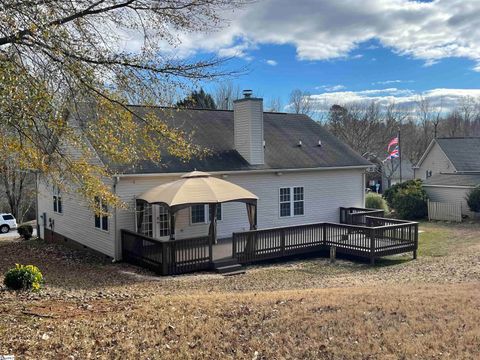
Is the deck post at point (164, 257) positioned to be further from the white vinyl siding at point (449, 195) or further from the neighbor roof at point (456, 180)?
the neighbor roof at point (456, 180)

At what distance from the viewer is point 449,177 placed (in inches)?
1143

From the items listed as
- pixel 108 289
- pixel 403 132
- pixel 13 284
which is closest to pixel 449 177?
pixel 108 289

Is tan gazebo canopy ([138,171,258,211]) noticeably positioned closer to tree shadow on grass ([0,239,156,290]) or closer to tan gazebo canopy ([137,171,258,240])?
tan gazebo canopy ([137,171,258,240])

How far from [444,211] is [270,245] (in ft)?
50.9

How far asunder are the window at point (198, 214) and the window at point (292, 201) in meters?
3.81

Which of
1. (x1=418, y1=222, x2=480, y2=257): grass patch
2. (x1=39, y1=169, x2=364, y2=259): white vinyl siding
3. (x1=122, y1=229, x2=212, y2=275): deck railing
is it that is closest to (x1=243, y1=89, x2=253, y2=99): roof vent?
(x1=39, y1=169, x2=364, y2=259): white vinyl siding

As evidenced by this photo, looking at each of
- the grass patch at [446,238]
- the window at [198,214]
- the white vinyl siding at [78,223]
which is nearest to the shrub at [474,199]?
the grass patch at [446,238]

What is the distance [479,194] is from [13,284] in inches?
944

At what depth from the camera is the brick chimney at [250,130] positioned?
18609 mm

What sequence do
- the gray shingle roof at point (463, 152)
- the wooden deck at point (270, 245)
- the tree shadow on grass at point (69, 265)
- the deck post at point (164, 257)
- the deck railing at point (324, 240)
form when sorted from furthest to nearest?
1. the gray shingle roof at point (463, 152)
2. the deck railing at point (324, 240)
3. the wooden deck at point (270, 245)
4. the deck post at point (164, 257)
5. the tree shadow on grass at point (69, 265)

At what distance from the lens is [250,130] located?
18734 millimetres

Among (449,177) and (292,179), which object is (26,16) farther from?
(449,177)

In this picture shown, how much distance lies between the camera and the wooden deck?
544 inches

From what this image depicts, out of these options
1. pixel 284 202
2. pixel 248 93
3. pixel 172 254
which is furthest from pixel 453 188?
pixel 172 254
